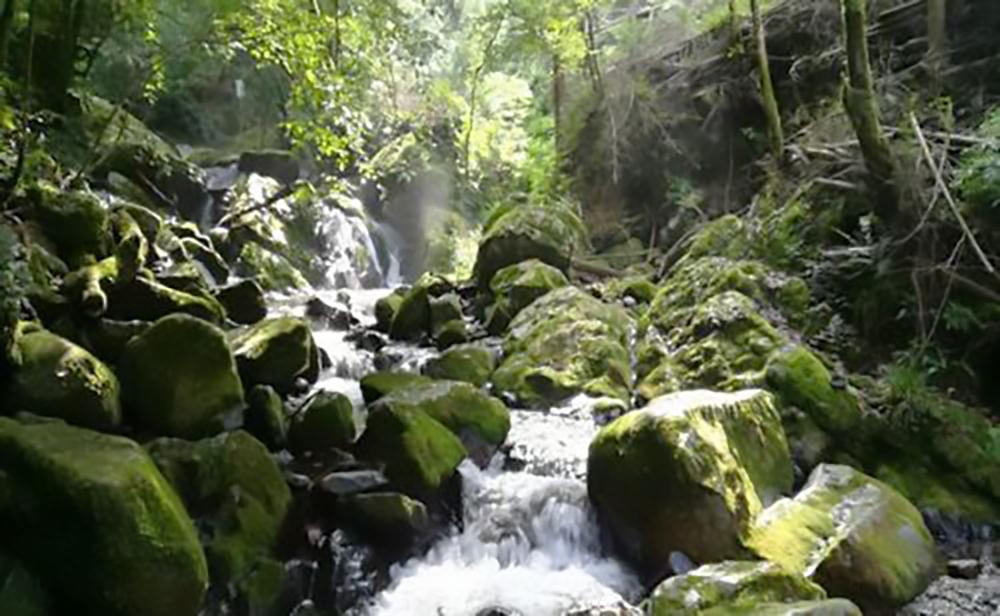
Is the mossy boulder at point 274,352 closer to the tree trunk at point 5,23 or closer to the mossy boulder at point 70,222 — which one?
the mossy boulder at point 70,222

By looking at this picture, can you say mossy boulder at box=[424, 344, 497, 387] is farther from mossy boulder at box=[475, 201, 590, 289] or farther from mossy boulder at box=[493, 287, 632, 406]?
mossy boulder at box=[475, 201, 590, 289]

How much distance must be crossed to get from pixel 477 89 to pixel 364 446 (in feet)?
50.9

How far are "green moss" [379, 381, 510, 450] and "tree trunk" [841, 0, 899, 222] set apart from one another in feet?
14.6

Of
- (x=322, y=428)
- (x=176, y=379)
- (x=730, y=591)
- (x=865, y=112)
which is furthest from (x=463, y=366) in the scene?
(x=865, y=112)

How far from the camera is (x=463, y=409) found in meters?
6.61

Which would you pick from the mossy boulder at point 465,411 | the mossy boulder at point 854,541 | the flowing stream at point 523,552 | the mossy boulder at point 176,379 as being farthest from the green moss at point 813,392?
the mossy boulder at point 176,379

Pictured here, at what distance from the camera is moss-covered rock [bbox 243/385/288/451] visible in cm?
625

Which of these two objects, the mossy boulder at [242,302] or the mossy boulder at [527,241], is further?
the mossy boulder at [527,241]

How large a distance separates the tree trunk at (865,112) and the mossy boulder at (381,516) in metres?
5.59

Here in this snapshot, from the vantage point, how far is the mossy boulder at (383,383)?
714cm

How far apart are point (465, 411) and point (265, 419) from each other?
1.75m

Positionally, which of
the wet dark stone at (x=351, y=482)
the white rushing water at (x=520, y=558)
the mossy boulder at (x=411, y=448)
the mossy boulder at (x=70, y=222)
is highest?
the mossy boulder at (x=70, y=222)

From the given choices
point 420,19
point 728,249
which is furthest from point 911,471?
point 420,19

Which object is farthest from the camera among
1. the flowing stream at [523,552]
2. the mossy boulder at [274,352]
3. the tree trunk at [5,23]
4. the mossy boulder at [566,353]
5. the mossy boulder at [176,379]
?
the mossy boulder at [566,353]
